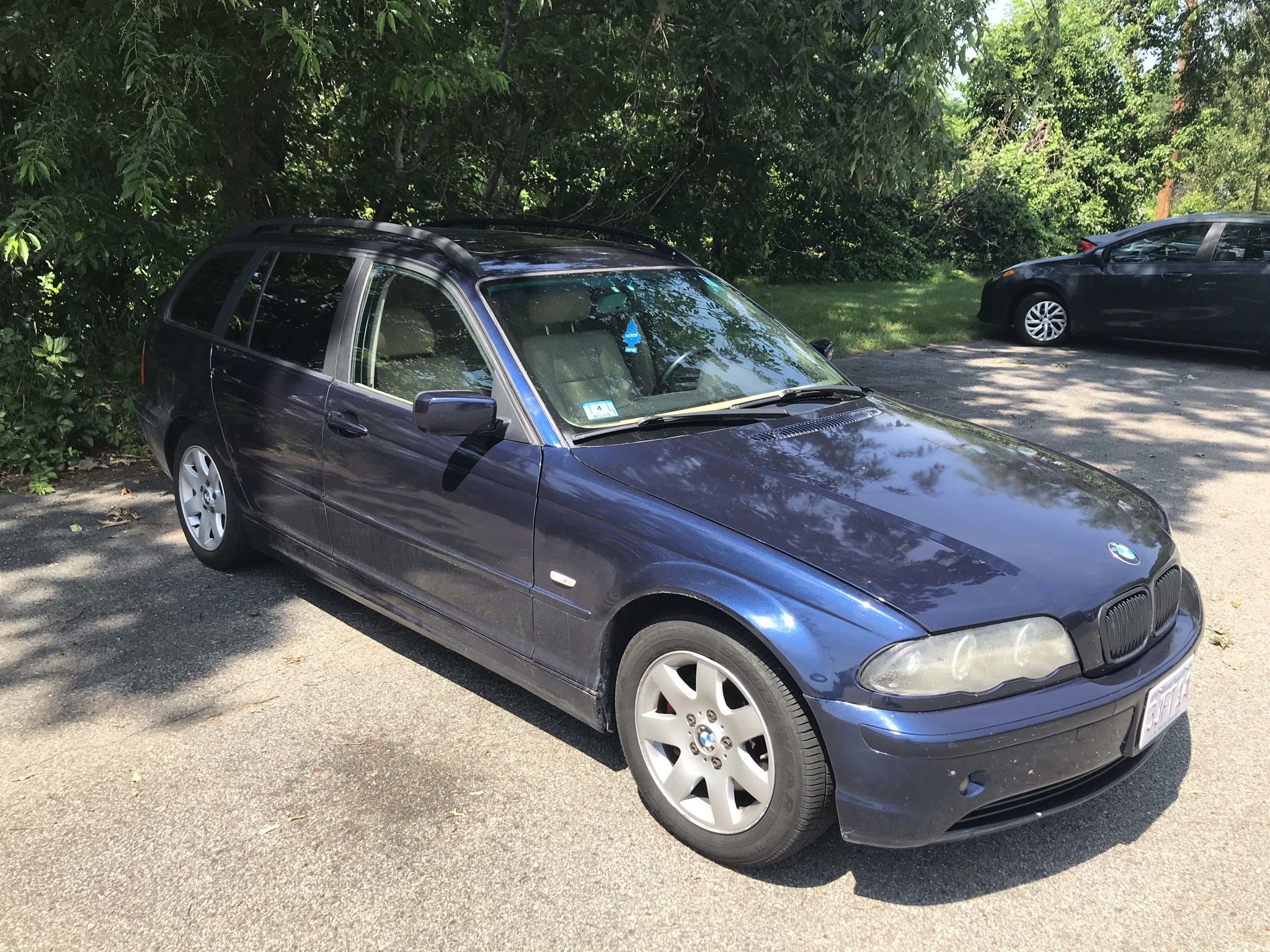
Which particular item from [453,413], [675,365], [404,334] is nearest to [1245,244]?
[675,365]

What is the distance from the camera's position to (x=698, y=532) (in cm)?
295

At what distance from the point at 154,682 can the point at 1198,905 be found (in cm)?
364

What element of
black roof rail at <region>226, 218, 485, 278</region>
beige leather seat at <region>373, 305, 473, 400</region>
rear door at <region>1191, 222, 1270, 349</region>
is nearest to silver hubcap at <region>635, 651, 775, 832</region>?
beige leather seat at <region>373, 305, 473, 400</region>

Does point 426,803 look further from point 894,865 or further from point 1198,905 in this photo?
point 1198,905

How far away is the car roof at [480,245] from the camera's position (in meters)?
3.99

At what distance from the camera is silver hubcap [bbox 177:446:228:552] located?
5008 millimetres

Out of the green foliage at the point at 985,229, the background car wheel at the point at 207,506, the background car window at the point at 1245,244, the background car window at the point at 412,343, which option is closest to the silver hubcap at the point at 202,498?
the background car wheel at the point at 207,506

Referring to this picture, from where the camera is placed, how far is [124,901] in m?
2.84

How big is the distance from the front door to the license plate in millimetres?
1849

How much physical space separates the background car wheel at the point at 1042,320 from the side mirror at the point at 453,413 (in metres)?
10.3

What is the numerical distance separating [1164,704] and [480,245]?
2.91 m

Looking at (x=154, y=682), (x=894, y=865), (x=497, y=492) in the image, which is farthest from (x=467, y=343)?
(x=894, y=865)

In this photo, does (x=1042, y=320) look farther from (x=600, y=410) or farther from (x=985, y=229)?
(x=600, y=410)

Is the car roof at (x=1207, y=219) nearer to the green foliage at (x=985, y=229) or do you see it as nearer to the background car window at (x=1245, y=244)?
the background car window at (x=1245, y=244)
